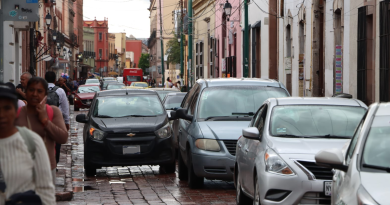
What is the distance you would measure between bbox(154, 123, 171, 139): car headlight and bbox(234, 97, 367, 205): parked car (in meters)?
3.78

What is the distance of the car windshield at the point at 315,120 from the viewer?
8.82 m

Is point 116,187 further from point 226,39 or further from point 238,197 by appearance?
point 226,39

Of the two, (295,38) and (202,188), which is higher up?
(295,38)

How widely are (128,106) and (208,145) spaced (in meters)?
3.71

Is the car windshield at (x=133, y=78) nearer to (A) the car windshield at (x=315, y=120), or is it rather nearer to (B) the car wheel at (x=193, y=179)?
(B) the car wheel at (x=193, y=179)

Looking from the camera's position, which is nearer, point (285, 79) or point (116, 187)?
point (116, 187)

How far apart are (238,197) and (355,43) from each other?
40.5ft

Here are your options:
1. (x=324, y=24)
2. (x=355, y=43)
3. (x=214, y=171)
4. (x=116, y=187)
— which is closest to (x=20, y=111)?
(x=214, y=171)

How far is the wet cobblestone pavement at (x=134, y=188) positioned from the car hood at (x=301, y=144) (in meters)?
2.21

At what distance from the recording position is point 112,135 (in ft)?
44.1

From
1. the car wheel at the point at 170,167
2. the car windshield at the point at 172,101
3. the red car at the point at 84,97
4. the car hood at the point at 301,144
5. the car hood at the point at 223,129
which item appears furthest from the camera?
the red car at the point at 84,97

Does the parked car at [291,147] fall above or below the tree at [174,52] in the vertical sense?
below

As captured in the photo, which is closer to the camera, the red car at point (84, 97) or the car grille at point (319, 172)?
the car grille at point (319, 172)

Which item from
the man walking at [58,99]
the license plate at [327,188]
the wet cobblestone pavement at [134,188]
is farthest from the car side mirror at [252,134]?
the man walking at [58,99]
